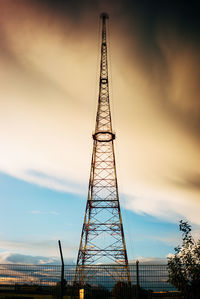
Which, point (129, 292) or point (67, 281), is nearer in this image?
point (67, 281)

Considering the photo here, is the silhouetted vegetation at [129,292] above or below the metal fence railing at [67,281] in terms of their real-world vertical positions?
below

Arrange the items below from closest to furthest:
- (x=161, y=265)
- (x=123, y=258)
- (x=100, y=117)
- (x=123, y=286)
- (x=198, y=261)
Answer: (x=198, y=261) < (x=161, y=265) < (x=123, y=286) < (x=123, y=258) < (x=100, y=117)

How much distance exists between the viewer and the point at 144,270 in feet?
43.2

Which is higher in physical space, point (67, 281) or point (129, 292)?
point (67, 281)

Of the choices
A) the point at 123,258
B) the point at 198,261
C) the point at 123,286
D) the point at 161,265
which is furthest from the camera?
the point at 123,258

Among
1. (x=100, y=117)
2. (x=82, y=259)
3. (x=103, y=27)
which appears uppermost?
(x=103, y=27)

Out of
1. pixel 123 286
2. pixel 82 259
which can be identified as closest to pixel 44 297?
pixel 123 286

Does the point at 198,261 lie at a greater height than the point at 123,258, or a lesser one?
greater

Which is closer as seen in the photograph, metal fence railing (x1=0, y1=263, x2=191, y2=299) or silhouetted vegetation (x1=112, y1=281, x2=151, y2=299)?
metal fence railing (x1=0, y1=263, x2=191, y2=299)

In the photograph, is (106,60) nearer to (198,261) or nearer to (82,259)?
(82,259)

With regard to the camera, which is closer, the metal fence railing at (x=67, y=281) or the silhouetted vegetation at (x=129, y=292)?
the metal fence railing at (x=67, y=281)

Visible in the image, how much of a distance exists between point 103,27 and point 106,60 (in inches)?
201

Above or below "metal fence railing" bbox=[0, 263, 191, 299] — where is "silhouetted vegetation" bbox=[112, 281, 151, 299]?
below

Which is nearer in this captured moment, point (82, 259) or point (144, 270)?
point (144, 270)
